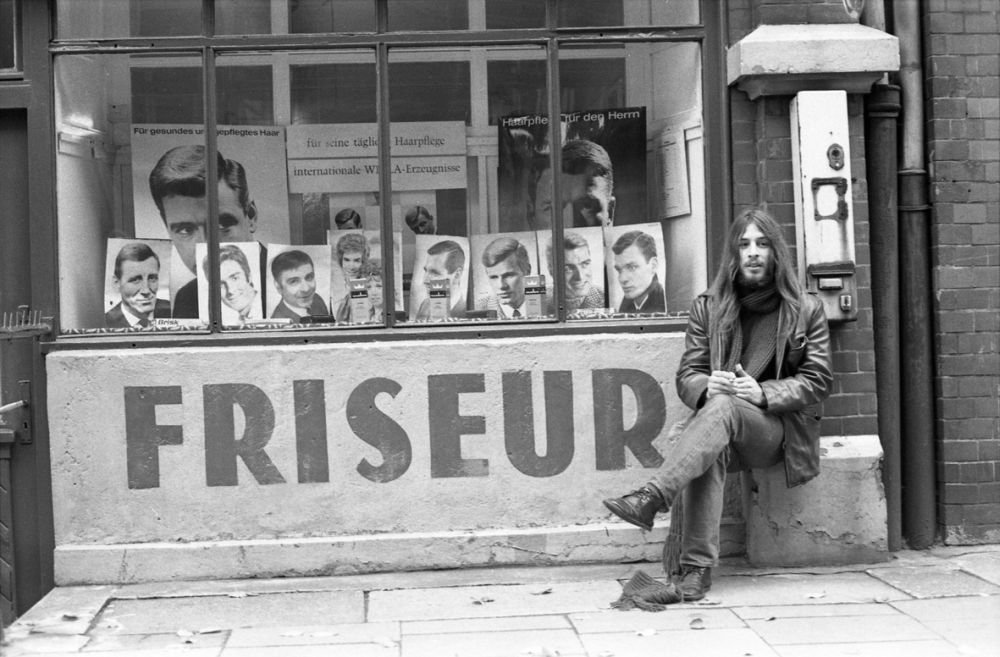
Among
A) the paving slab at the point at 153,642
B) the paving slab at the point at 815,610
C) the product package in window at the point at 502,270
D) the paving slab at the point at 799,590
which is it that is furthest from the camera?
the product package in window at the point at 502,270

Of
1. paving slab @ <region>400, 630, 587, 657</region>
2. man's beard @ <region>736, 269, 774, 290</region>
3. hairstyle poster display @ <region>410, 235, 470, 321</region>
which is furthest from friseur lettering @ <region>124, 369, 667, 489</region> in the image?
paving slab @ <region>400, 630, 587, 657</region>

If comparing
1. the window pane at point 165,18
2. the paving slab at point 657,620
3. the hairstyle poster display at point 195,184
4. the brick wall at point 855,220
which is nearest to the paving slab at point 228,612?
the paving slab at point 657,620

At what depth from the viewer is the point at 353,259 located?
21.6 ft

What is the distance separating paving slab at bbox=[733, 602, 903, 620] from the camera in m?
5.32

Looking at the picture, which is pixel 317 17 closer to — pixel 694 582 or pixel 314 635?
pixel 314 635

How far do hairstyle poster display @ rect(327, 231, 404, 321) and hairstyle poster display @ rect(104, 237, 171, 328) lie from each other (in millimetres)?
857

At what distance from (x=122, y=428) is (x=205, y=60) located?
1.90 meters

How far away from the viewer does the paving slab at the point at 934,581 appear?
5.64 m

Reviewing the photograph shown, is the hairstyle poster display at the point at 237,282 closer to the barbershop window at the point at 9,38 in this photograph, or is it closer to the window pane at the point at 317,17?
the window pane at the point at 317,17

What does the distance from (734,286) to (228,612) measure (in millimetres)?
2750

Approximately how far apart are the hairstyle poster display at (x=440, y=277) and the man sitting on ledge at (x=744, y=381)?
4.23ft

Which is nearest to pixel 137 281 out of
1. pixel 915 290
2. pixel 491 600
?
pixel 491 600

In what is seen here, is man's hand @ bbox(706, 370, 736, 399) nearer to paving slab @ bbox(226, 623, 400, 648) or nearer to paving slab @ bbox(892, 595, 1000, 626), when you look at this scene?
paving slab @ bbox(892, 595, 1000, 626)

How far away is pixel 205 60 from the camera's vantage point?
6406 millimetres
